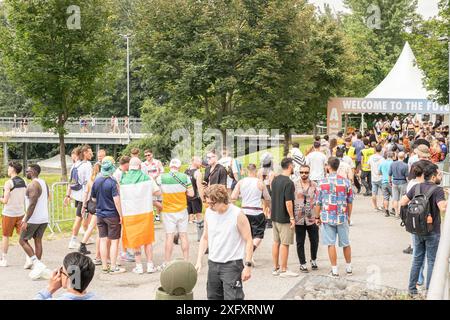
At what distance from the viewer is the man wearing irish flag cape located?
9.70 m

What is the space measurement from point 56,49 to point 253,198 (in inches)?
572

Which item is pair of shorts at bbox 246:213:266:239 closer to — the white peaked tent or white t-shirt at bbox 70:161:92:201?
white t-shirt at bbox 70:161:92:201

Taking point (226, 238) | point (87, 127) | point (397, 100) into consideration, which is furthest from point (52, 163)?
point (226, 238)

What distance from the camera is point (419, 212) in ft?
25.9

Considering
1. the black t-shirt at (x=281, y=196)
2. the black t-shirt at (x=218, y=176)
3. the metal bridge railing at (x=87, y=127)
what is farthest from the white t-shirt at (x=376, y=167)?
the metal bridge railing at (x=87, y=127)

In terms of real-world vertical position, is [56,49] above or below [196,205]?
above

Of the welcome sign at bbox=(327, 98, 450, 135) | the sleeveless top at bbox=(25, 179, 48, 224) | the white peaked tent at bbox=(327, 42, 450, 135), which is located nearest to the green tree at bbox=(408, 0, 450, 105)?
the white peaked tent at bbox=(327, 42, 450, 135)

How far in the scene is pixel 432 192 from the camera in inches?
314

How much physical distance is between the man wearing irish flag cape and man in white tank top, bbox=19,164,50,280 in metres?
1.25

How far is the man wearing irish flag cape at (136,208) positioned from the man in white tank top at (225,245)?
3.29m

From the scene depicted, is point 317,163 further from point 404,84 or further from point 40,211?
point 404,84

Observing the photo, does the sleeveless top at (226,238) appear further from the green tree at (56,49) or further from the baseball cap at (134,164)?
the green tree at (56,49)

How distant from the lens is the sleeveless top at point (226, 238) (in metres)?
6.51

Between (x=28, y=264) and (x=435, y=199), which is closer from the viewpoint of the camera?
(x=435, y=199)
